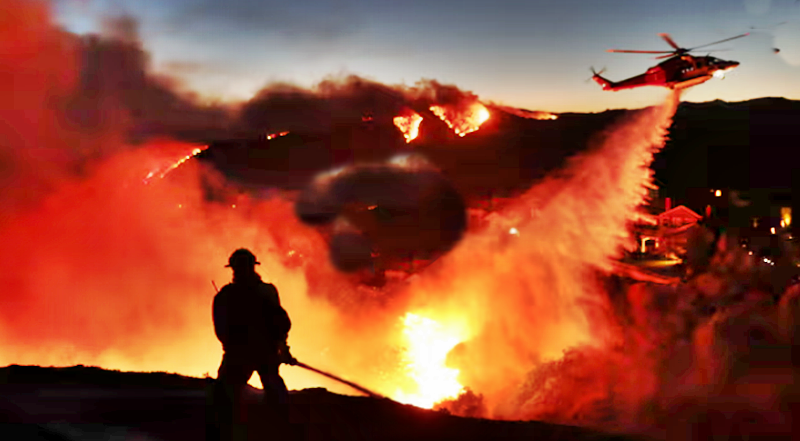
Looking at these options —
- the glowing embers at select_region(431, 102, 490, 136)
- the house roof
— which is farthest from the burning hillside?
the house roof

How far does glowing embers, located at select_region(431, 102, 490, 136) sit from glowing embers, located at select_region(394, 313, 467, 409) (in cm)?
781

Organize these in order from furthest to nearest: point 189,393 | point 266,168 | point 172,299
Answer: point 266,168
point 172,299
point 189,393

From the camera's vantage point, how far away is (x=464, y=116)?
25.6 metres

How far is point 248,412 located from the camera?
7336mm

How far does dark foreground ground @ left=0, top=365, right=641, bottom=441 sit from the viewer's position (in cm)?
664

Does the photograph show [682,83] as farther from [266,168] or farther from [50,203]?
[266,168]

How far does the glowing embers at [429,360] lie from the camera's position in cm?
1627

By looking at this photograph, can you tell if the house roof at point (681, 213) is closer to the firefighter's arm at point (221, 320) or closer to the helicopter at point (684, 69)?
the helicopter at point (684, 69)

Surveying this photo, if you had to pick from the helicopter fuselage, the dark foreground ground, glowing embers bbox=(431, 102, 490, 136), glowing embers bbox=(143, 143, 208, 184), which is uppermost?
the helicopter fuselage

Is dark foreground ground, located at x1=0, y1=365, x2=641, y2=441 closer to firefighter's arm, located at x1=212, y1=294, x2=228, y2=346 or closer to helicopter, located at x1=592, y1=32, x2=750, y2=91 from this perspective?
firefighter's arm, located at x1=212, y1=294, x2=228, y2=346

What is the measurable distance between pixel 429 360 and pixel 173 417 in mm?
13031

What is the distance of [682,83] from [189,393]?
76.8ft

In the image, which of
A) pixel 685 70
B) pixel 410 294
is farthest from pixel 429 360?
pixel 685 70

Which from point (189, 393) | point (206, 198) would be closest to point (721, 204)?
point (206, 198)
